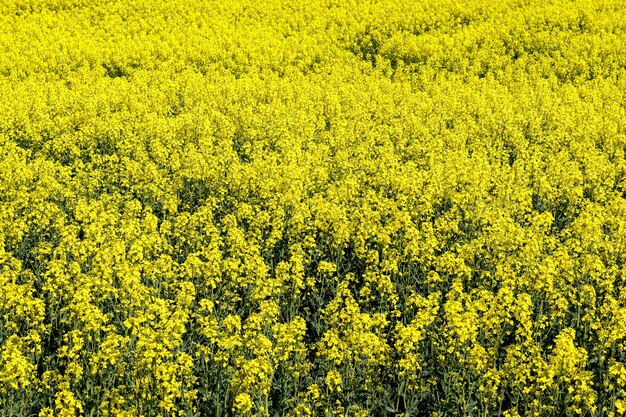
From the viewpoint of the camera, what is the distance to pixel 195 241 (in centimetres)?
1053

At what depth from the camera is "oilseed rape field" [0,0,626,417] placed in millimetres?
7418

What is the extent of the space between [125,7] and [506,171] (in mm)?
21580

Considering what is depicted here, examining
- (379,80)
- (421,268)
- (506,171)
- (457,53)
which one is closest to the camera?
(421,268)

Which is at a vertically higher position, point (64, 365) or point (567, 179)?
point (567, 179)

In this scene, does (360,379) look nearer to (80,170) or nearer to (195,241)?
(195,241)

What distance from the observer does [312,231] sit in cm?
1125

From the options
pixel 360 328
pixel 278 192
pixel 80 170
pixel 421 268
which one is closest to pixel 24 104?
pixel 80 170

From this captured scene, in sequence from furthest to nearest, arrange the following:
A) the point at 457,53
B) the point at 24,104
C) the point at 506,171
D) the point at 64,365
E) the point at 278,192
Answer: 1. the point at 457,53
2. the point at 24,104
3. the point at 506,171
4. the point at 278,192
5. the point at 64,365

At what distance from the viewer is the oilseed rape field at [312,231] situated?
742cm

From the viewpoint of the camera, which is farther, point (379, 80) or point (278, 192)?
point (379, 80)

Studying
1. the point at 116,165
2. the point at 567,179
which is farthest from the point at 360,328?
the point at 116,165

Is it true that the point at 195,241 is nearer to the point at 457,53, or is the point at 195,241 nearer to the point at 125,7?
the point at 457,53

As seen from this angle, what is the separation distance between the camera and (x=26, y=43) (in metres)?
25.6

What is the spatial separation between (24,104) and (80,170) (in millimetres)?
5092
